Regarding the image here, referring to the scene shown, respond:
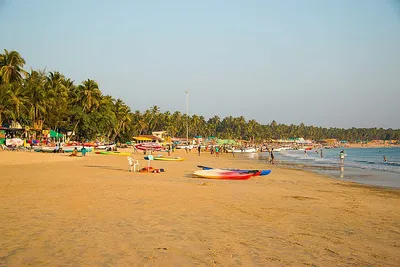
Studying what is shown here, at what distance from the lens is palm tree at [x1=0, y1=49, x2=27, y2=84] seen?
4628cm

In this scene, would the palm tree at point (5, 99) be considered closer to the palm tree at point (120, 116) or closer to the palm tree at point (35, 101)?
the palm tree at point (35, 101)

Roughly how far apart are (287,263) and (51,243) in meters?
4.02

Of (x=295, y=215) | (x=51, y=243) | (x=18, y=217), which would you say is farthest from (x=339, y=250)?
(x=18, y=217)

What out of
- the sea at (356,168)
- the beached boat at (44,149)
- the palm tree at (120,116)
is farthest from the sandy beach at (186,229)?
the palm tree at (120,116)

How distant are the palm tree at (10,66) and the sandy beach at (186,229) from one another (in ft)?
129

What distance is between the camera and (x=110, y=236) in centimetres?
680

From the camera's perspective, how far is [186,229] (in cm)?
762

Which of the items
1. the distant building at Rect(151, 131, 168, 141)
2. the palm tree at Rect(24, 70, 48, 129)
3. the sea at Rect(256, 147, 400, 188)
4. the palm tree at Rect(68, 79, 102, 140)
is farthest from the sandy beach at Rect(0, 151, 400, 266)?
the distant building at Rect(151, 131, 168, 141)

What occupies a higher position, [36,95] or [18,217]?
[36,95]

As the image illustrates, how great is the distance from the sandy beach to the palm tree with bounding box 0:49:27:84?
3925 cm

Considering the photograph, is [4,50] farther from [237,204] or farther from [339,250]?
[339,250]

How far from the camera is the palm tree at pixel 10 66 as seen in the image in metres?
46.3

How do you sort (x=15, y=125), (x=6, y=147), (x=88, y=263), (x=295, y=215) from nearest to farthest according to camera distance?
(x=88, y=263)
(x=295, y=215)
(x=6, y=147)
(x=15, y=125)

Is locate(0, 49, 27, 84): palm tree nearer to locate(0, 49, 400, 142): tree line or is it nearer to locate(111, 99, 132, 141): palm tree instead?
locate(0, 49, 400, 142): tree line
